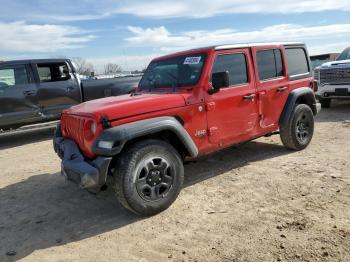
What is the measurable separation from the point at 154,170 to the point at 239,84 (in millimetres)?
1883

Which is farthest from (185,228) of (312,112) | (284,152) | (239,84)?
(312,112)

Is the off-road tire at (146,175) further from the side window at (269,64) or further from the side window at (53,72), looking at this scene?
the side window at (53,72)

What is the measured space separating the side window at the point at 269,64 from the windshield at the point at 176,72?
3.67 feet

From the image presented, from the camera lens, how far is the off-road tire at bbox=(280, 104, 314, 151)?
5883mm

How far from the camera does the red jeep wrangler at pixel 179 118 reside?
385 cm

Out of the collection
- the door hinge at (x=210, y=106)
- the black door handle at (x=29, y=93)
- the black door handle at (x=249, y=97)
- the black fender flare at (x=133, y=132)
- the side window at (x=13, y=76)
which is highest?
the side window at (x=13, y=76)

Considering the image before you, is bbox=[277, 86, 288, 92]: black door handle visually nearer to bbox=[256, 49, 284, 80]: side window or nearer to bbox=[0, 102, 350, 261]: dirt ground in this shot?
bbox=[256, 49, 284, 80]: side window

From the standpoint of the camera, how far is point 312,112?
6.41m

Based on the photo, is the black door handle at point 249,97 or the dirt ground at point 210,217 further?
the black door handle at point 249,97

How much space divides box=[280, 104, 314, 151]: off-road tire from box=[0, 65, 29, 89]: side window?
609cm

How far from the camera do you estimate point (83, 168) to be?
151 inches

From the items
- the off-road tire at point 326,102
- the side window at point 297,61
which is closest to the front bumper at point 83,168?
the side window at point 297,61

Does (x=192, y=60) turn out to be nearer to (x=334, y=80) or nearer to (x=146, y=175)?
(x=146, y=175)

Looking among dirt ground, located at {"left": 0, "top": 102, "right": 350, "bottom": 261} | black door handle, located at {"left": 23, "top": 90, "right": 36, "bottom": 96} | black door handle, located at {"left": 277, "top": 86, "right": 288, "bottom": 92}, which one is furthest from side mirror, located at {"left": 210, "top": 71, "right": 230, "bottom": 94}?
black door handle, located at {"left": 23, "top": 90, "right": 36, "bottom": 96}
